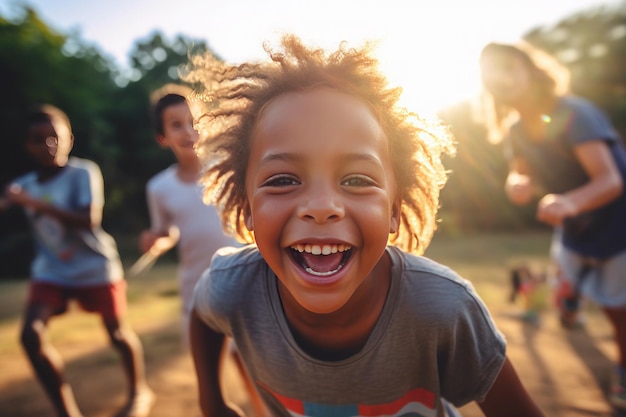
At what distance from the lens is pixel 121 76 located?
72.0ft

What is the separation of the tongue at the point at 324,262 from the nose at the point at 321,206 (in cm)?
11

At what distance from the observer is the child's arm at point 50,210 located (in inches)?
115

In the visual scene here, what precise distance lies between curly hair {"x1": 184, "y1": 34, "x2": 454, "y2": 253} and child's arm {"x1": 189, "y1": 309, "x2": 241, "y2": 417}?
0.40 meters

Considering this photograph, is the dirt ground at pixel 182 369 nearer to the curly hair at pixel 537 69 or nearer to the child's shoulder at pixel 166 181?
the child's shoulder at pixel 166 181

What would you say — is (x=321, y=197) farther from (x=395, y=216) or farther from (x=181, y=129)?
(x=181, y=129)

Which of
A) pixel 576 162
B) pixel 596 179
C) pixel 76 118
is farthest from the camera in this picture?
pixel 76 118

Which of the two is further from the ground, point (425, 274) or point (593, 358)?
point (425, 274)

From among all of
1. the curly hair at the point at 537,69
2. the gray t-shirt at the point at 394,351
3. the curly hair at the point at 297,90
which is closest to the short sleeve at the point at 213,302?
the gray t-shirt at the point at 394,351

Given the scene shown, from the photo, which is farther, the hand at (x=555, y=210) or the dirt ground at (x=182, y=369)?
the dirt ground at (x=182, y=369)

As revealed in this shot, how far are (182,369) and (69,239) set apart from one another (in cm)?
140

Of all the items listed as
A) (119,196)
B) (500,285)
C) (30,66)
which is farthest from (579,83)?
(30,66)

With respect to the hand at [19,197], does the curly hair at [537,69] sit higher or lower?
higher

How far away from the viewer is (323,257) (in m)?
1.22

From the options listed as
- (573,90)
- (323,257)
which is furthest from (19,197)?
(573,90)
